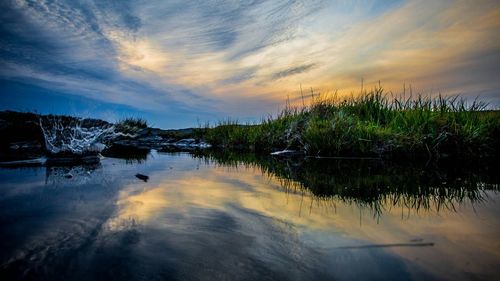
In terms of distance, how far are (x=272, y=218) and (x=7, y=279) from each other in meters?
1.51

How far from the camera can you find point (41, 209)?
2178mm

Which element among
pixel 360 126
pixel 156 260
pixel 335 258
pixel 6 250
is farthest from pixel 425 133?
pixel 6 250

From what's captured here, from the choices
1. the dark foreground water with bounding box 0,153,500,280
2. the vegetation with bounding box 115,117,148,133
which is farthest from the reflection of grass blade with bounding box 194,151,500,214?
the vegetation with bounding box 115,117,148,133

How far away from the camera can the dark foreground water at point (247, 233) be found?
4.02 feet

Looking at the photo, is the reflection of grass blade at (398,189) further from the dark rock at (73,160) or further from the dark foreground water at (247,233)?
the dark rock at (73,160)

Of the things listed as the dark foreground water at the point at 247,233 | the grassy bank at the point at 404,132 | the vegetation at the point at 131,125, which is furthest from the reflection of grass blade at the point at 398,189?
the vegetation at the point at 131,125

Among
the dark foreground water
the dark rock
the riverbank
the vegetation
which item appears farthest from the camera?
the vegetation

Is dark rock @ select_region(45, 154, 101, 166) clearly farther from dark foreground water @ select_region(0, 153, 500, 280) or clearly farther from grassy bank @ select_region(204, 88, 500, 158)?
grassy bank @ select_region(204, 88, 500, 158)

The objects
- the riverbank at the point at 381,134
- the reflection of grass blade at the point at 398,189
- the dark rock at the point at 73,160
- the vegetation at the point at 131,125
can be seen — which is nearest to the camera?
the reflection of grass blade at the point at 398,189

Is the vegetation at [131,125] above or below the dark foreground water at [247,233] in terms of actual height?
above

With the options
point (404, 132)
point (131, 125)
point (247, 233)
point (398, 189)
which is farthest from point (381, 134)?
point (131, 125)

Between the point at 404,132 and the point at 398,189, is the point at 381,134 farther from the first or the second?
the point at 398,189

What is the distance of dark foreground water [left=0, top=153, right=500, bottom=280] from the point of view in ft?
4.02

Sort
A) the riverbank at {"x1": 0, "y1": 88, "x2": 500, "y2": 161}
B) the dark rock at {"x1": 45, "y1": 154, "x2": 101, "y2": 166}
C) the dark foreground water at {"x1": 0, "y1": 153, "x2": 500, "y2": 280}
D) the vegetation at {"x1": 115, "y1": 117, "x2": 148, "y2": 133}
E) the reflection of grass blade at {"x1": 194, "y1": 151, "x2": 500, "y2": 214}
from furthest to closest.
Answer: the vegetation at {"x1": 115, "y1": 117, "x2": 148, "y2": 133} < the riverbank at {"x1": 0, "y1": 88, "x2": 500, "y2": 161} < the dark rock at {"x1": 45, "y1": 154, "x2": 101, "y2": 166} < the reflection of grass blade at {"x1": 194, "y1": 151, "x2": 500, "y2": 214} < the dark foreground water at {"x1": 0, "y1": 153, "x2": 500, "y2": 280}
